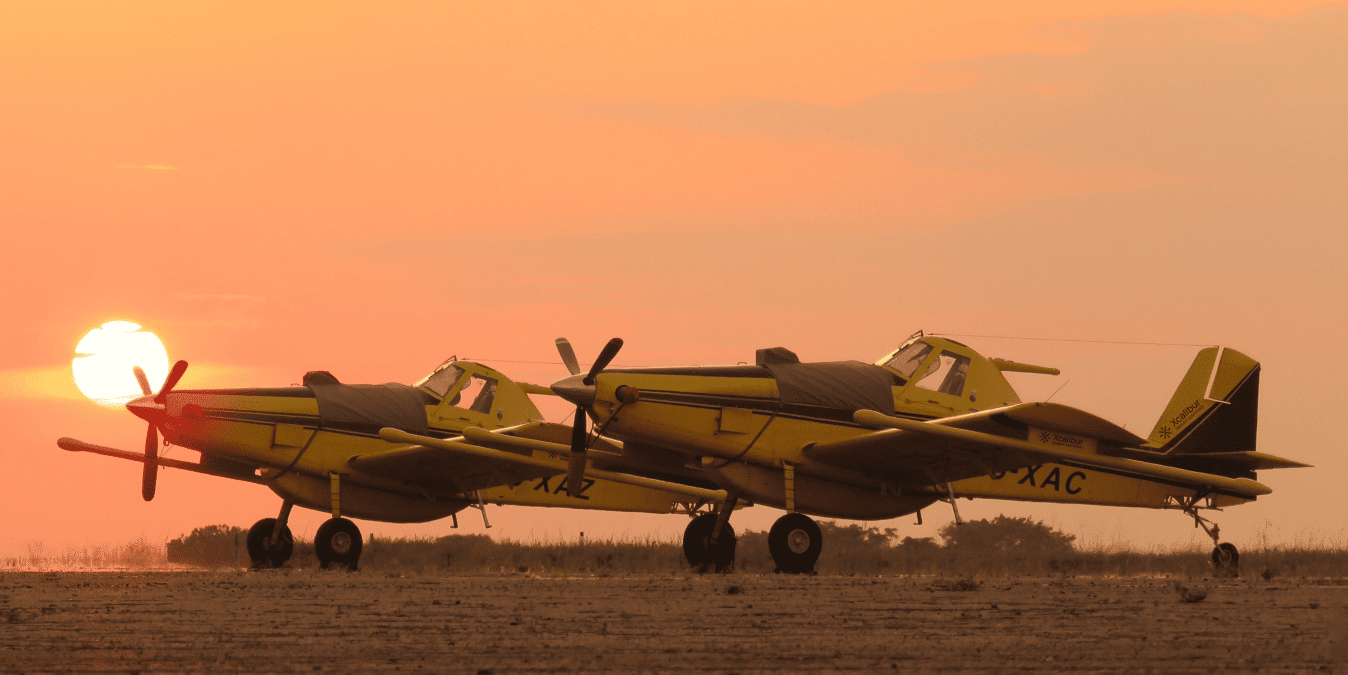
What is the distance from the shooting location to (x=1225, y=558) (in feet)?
69.3

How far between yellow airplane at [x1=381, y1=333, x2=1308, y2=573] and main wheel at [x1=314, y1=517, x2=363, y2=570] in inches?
94.1

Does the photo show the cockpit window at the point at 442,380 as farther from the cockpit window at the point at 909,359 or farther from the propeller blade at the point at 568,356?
the cockpit window at the point at 909,359

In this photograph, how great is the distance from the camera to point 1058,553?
2783cm

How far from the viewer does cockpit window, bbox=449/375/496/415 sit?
24141 millimetres

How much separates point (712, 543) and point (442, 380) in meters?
6.59

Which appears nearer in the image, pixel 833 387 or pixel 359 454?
pixel 833 387

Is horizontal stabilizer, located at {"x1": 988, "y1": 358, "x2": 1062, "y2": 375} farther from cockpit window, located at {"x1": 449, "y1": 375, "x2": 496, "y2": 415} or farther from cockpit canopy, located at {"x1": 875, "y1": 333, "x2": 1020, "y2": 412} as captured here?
cockpit window, located at {"x1": 449, "y1": 375, "x2": 496, "y2": 415}

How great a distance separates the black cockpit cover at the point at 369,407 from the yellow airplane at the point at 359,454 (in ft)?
0.07

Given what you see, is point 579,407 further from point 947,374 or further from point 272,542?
point 272,542

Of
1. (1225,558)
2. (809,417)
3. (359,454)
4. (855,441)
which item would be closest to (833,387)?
(809,417)

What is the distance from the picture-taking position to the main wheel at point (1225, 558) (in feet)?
68.5

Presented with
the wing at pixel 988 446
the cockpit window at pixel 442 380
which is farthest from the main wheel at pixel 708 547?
the cockpit window at pixel 442 380

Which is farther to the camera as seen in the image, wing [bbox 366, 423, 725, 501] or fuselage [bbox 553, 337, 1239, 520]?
wing [bbox 366, 423, 725, 501]

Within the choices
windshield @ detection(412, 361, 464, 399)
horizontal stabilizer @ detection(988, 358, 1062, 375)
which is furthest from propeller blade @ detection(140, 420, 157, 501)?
horizontal stabilizer @ detection(988, 358, 1062, 375)
